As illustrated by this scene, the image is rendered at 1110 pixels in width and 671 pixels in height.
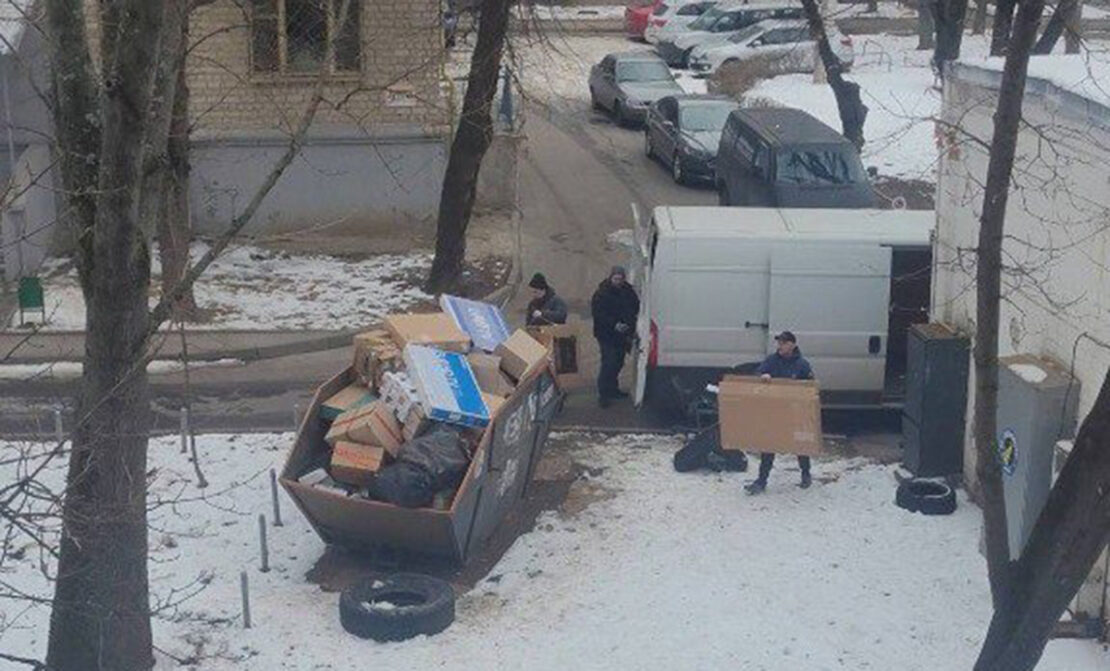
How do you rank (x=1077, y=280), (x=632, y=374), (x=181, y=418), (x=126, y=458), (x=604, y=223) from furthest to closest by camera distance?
(x=604, y=223) < (x=632, y=374) < (x=181, y=418) < (x=1077, y=280) < (x=126, y=458)

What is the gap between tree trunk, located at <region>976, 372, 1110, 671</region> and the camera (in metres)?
9.02

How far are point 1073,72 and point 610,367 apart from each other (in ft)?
19.1

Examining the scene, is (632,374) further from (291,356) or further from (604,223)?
(604,223)

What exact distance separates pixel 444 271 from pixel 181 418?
6.74 m

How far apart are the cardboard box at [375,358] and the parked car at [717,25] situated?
29100 millimetres

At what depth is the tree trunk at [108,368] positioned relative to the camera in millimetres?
9992

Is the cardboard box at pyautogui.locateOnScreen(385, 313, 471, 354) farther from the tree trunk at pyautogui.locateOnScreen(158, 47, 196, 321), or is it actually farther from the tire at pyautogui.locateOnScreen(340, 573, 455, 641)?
the tree trunk at pyautogui.locateOnScreen(158, 47, 196, 321)

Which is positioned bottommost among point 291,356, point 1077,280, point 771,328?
point 291,356

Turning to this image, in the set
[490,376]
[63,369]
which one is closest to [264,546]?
[490,376]

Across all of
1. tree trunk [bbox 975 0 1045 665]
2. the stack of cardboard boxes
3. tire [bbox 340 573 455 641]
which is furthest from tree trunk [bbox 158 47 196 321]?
tree trunk [bbox 975 0 1045 665]

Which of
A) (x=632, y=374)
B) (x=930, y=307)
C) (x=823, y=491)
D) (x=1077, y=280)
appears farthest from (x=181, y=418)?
(x=1077, y=280)

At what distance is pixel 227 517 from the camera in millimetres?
13836

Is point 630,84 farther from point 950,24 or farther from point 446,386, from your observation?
point 446,386

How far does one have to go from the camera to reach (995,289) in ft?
30.5
